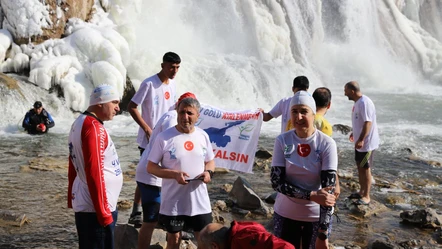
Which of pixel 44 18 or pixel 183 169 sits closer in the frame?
pixel 183 169

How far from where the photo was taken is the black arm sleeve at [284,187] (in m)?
3.50

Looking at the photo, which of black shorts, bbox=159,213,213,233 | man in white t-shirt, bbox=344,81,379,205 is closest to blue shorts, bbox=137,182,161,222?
black shorts, bbox=159,213,213,233

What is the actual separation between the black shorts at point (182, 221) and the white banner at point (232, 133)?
2104 millimetres

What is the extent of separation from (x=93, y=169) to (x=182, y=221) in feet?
3.03

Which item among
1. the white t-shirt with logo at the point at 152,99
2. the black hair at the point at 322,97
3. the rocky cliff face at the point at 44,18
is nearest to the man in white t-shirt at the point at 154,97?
the white t-shirt with logo at the point at 152,99

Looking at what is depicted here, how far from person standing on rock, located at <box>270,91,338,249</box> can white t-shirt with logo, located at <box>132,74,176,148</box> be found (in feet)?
6.70

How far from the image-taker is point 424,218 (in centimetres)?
663

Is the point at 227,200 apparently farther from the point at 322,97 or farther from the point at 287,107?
the point at 322,97

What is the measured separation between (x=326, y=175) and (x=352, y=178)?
5751 mm

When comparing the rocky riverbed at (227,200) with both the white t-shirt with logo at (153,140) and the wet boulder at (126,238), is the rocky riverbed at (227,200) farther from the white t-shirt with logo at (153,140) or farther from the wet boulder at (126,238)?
the white t-shirt with logo at (153,140)

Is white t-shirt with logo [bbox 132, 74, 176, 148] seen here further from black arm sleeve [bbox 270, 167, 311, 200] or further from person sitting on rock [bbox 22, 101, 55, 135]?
person sitting on rock [bbox 22, 101, 55, 135]

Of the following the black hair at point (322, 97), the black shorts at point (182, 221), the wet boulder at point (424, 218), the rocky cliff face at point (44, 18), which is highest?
the rocky cliff face at point (44, 18)

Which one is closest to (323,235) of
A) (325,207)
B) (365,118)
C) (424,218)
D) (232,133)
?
(325,207)

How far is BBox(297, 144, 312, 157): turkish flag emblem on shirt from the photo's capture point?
3.57 meters
